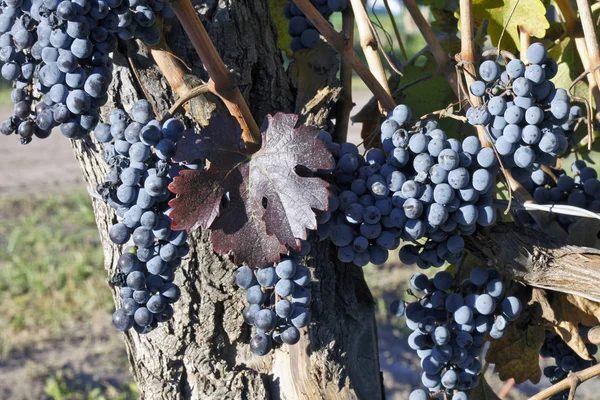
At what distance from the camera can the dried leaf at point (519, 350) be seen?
3.75 ft

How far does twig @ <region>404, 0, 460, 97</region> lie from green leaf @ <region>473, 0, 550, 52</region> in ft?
0.34

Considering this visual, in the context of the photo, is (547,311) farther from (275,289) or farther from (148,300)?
(148,300)

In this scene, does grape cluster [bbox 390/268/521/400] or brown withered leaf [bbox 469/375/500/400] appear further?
brown withered leaf [bbox 469/375/500/400]

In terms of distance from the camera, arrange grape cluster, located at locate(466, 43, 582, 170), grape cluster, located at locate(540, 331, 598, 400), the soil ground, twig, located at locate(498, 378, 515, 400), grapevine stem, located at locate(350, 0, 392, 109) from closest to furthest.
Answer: grape cluster, located at locate(466, 43, 582, 170) < grapevine stem, located at locate(350, 0, 392, 109) < grape cluster, located at locate(540, 331, 598, 400) < twig, located at locate(498, 378, 515, 400) < the soil ground

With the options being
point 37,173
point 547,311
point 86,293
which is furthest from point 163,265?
point 37,173

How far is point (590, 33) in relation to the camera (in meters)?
1.06

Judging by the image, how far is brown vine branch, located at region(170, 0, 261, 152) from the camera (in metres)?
0.81

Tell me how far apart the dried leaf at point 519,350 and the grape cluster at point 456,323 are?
0.38 feet

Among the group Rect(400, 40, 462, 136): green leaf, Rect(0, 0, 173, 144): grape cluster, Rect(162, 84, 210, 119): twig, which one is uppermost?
Rect(0, 0, 173, 144): grape cluster

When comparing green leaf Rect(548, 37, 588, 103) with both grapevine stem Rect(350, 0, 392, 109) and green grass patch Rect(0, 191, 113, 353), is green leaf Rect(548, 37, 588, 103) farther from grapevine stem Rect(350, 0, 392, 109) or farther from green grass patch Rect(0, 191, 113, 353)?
green grass patch Rect(0, 191, 113, 353)

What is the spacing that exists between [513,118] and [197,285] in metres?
0.52

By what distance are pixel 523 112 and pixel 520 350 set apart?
475mm

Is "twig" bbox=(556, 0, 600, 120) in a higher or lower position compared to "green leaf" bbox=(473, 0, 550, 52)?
lower

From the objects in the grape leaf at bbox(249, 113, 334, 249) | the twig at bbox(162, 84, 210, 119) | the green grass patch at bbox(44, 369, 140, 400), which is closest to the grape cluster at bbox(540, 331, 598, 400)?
the grape leaf at bbox(249, 113, 334, 249)
